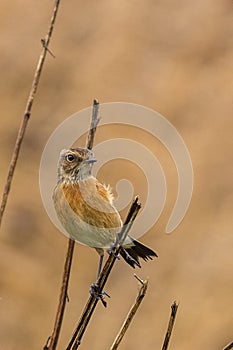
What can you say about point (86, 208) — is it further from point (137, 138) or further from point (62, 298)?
point (137, 138)

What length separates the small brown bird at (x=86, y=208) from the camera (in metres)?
1.73

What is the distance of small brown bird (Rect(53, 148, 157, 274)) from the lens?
5.67 ft

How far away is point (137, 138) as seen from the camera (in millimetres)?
5781

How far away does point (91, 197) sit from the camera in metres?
1.87

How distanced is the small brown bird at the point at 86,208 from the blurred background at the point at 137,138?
9.56 feet

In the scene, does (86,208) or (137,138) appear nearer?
(86,208)

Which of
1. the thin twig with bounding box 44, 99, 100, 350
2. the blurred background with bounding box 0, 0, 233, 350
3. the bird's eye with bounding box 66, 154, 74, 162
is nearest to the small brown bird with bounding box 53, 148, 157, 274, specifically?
the bird's eye with bounding box 66, 154, 74, 162

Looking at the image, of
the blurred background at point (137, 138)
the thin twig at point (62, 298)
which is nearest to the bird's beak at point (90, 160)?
the thin twig at point (62, 298)

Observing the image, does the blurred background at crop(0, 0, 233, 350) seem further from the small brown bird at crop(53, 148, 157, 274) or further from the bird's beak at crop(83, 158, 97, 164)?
the bird's beak at crop(83, 158, 97, 164)

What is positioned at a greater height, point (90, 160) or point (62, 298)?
point (90, 160)

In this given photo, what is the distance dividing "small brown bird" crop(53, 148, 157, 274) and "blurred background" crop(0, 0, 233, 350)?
2912mm

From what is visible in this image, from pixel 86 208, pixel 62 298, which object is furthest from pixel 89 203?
pixel 62 298

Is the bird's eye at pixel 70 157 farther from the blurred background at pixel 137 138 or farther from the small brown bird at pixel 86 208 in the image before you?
the blurred background at pixel 137 138

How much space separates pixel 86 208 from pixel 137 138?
13.0 feet
